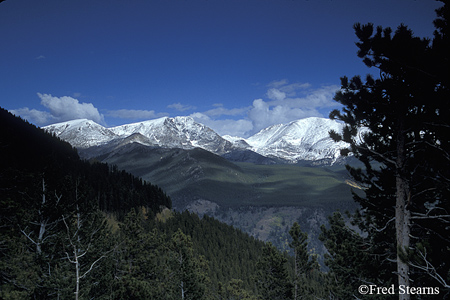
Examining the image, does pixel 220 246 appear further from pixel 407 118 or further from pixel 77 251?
pixel 407 118

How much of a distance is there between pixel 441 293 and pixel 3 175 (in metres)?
19.8

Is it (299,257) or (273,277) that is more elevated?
(299,257)

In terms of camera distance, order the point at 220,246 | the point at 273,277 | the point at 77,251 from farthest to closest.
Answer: the point at 220,246
the point at 273,277
the point at 77,251

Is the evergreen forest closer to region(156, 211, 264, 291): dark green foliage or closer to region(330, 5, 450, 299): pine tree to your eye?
region(330, 5, 450, 299): pine tree

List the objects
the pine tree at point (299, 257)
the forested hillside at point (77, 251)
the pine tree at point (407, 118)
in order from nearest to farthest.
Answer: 1. the pine tree at point (407, 118)
2. the forested hillside at point (77, 251)
3. the pine tree at point (299, 257)

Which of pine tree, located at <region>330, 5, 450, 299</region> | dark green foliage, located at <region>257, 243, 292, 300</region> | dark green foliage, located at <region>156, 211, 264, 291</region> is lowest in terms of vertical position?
dark green foliage, located at <region>156, 211, 264, 291</region>

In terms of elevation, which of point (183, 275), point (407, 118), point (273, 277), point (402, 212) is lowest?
point (273, 277)

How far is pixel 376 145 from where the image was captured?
12.8 m

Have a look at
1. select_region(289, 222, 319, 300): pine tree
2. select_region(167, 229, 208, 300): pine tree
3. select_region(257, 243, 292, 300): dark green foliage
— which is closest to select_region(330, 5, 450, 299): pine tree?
select_region(289, 222, 319, 300): pine tree

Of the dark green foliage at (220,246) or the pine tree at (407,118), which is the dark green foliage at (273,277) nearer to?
the pine tree at (407,118)

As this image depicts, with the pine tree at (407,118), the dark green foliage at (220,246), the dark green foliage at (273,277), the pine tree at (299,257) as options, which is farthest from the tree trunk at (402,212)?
the dark green foliage at (220,246)

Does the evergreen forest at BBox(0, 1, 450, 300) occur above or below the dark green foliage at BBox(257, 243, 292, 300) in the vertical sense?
above

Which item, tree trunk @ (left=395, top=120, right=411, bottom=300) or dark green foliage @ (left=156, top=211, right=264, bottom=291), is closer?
tree trunk @ (left=395, top=120, right=411, bottom=300)

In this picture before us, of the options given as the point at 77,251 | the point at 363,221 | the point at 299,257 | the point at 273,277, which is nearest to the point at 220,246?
the point at 273,277
